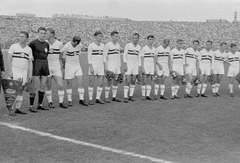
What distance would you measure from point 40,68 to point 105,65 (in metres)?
2.56

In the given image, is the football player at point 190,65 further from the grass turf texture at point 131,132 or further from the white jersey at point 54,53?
the white jersey at point 54,53

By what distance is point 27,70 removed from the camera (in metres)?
8.75

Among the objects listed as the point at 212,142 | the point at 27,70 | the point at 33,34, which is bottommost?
the point at 212,142

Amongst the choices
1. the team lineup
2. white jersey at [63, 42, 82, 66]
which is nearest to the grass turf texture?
the team lineup

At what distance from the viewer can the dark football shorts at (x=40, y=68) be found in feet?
29.2

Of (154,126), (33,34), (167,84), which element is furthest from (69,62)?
(33,34)

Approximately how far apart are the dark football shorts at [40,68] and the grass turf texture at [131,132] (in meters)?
1.05

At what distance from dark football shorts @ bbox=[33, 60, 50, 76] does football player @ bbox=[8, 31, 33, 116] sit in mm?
236

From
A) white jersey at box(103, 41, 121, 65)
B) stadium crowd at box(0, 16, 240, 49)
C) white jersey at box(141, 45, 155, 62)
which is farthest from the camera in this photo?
stadium crowd at box(0, 16, 240, 49)

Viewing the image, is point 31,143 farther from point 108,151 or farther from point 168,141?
point 168,141

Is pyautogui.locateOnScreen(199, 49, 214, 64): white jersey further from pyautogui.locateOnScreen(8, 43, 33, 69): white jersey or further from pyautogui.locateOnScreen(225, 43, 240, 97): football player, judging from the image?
pyautogui.locateOnScreen(8, 43, 33, 69): white jersey

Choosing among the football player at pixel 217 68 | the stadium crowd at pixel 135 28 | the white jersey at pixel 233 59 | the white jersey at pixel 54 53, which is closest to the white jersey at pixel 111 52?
the white jersey at pixel 54 53

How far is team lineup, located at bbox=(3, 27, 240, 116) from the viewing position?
873cm

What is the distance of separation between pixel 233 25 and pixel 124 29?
20.2 meters
